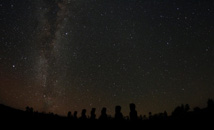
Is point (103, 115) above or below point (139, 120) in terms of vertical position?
above

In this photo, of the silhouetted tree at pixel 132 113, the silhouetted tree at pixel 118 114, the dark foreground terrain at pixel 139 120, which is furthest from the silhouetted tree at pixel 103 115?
the silhouetted tree at pixel 132 113

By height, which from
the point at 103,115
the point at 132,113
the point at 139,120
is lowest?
the point at 139,120

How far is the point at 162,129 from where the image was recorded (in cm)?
1062

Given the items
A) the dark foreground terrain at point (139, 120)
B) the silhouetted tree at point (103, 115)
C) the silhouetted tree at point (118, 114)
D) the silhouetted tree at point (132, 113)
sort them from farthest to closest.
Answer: the silhouetted tree at point (103, 115)
the silhouetted tree at point (118, 114)
the silhouetted tree at point (132, 113)
the dark foreground terrain at point (139, 120)

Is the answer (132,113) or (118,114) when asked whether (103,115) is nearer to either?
(118,114)

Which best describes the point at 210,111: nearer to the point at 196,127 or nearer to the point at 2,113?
the point at 196,127

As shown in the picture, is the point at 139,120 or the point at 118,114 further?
the point at 118,114

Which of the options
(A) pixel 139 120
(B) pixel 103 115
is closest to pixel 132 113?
(A) pixel 139 120

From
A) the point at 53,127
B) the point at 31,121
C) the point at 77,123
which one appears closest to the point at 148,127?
the point at 77,123

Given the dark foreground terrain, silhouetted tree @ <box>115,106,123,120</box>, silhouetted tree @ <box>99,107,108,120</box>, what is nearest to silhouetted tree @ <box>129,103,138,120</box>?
the dark foreground terrain

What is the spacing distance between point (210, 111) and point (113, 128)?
6449 mm

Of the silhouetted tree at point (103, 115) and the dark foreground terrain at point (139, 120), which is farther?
the silhouetted tree at point (103, 115)

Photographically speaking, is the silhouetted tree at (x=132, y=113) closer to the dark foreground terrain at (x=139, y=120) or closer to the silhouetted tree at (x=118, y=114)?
the dark foreground terrain at (x=139, y=120)

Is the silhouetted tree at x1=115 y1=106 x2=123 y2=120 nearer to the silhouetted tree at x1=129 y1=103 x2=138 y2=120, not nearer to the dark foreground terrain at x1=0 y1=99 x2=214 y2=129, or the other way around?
the dark foreground terrain at x1=0 y1=99 x2=214 y2=129
